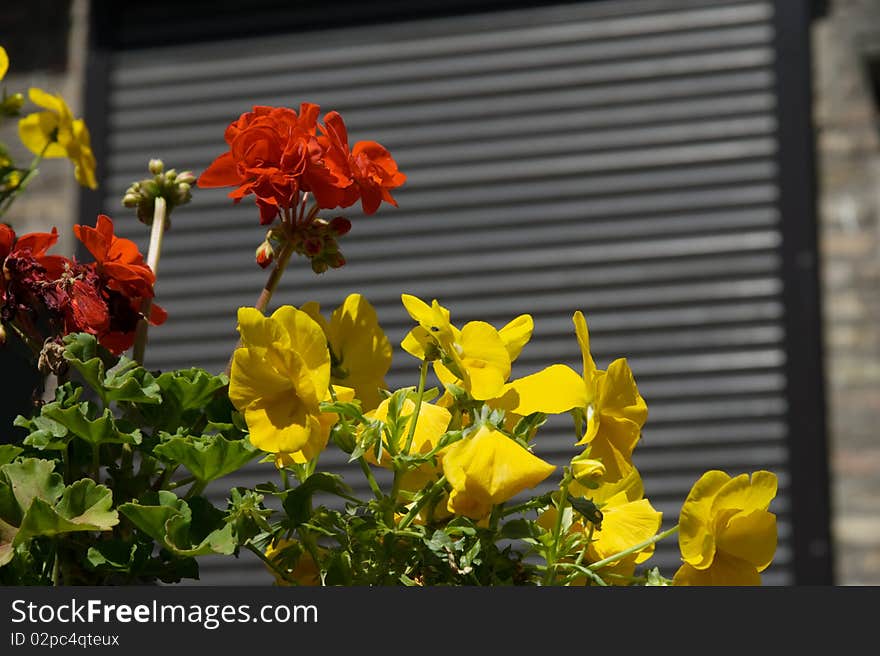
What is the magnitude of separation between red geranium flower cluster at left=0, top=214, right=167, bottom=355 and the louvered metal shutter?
236 cm

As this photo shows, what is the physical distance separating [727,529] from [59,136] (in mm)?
866

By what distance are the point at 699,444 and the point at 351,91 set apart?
1367mm

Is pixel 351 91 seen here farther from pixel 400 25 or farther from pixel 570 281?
pixel 570 281

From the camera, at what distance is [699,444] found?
10.2ft

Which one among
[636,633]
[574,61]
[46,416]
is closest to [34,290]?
[46,416]

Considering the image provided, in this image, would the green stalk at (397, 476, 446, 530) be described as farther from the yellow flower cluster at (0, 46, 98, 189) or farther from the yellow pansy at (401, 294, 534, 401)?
the yellow flower cluster at (0, 46, 98, 189)

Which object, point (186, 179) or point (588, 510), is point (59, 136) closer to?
point (186, 179)

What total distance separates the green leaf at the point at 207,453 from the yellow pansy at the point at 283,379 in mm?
17

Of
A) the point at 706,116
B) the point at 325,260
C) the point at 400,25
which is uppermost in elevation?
the point at 400,25

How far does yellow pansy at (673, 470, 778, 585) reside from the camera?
64cm

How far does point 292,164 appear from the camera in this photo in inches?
29.7

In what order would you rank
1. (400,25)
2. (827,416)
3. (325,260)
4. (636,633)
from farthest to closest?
(400,25) < (827,416) < (325,260) < (636,633)

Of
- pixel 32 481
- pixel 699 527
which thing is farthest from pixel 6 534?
pixel 699 527

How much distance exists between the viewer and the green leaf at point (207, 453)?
0.66 metres
